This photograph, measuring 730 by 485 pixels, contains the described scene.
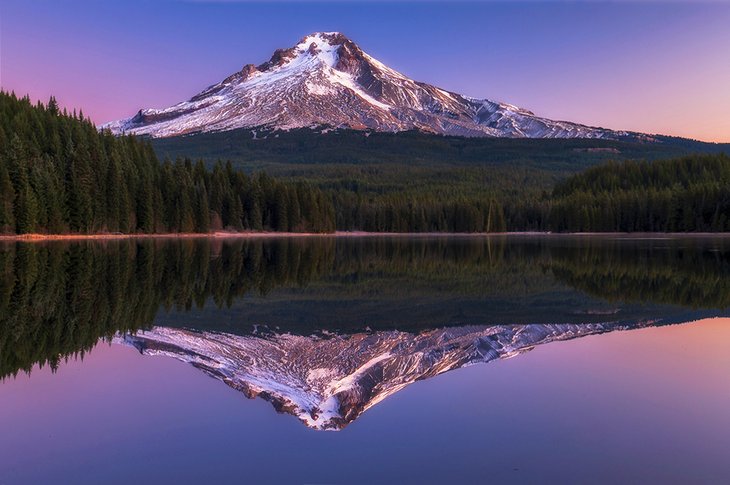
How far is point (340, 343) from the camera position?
49.6 feet

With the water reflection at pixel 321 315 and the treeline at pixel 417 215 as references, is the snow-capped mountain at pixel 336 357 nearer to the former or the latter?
the water reflection at pixel 321 315

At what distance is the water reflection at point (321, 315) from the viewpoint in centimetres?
1214

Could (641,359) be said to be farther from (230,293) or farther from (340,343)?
(230,293)

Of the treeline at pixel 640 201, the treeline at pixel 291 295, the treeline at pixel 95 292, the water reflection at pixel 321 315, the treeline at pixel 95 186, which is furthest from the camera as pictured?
the treeline at pixel 640 201

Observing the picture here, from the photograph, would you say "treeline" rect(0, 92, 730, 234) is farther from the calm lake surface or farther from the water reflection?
the calm lake surface

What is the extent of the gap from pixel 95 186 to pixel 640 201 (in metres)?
94.9

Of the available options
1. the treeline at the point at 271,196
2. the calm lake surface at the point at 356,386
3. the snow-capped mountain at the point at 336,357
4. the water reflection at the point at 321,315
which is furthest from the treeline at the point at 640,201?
the snow-capped mountain at the point at 336,357

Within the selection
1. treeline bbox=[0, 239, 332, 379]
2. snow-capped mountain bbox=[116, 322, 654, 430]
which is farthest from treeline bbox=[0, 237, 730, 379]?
snow-capped mountain bbox=[116, 322, 654, 430]

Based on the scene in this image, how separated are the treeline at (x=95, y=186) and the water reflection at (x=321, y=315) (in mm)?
32884

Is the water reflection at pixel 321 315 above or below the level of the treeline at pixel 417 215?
above

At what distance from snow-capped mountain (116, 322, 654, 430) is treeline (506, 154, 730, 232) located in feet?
377

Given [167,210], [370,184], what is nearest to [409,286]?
[167,210]

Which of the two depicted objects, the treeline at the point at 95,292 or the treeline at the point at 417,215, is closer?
the treeline at the point at 95,292

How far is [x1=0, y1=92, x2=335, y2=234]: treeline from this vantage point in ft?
204
